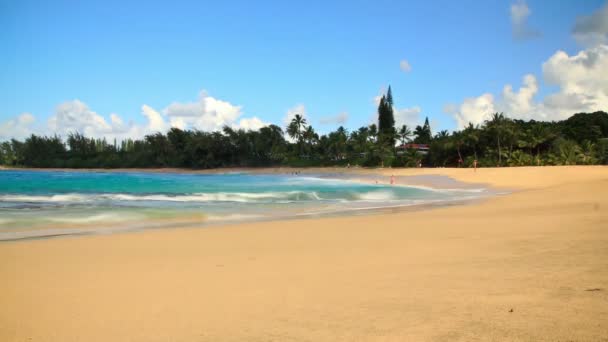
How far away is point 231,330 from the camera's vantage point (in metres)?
3.19

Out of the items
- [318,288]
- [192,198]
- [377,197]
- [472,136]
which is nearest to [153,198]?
[192,198]

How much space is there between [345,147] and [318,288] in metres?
71.2

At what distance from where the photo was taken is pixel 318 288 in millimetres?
4230

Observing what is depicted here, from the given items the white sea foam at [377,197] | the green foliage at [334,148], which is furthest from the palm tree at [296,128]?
the white sea foam at [377,197]

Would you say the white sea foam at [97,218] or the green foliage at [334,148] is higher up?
the green foliage at [334,148]

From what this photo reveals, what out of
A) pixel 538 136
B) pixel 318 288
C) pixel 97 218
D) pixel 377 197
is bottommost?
pixel 377 197

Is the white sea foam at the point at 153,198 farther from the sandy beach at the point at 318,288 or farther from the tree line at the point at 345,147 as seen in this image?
the tree line at the point at 345,147

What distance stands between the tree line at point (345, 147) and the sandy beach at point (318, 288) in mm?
48962

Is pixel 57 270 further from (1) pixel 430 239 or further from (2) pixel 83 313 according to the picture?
(1) pixel 430 239

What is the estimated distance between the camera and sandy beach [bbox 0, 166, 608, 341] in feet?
10.1

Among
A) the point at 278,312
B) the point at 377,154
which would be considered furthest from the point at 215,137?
the point at 278,312

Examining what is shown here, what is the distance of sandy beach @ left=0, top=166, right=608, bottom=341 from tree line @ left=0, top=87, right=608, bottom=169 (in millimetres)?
48962

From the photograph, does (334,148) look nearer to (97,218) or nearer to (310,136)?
(310,136)

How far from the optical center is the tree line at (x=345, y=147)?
5319cm
